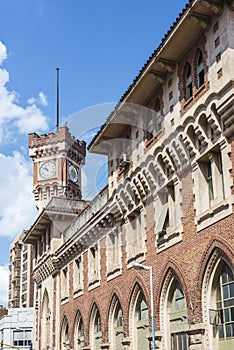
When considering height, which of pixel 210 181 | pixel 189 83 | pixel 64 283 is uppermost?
pixel 189 83

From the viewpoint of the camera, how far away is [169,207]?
27.2 m

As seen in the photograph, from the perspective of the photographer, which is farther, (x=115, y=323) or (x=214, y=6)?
(x=115, y=323)

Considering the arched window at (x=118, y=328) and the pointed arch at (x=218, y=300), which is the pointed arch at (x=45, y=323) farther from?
the pointed arch at (x=218, y=300)

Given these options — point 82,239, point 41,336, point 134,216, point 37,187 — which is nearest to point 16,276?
point 37,187

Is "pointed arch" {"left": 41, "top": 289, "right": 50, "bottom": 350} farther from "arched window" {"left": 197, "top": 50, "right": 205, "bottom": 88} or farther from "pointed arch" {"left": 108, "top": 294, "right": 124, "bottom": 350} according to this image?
"arched window" {"left": 197, "top": 50, "right": 205, "bottom": 88}

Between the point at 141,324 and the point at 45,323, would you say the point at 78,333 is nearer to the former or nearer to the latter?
the point at 45,323

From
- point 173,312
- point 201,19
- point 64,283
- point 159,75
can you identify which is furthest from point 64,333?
point 201,19

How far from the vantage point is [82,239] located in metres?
40.4

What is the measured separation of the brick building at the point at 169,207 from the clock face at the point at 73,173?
56.8m

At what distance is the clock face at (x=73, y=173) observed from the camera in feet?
322

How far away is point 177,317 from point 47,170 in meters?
74.2

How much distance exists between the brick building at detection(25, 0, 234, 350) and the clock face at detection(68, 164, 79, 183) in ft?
186

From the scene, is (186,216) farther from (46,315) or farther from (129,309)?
(46,315)

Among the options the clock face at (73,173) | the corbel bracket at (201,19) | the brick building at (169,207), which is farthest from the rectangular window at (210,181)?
the clock face at (73,173)
